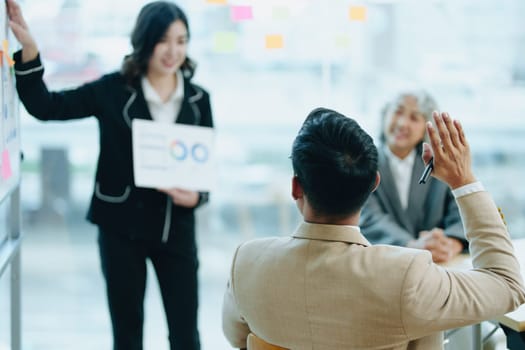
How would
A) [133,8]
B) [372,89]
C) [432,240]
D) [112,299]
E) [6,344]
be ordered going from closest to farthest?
[432,240]
[112,299]
[6,344]
[133,8]
[372,89]

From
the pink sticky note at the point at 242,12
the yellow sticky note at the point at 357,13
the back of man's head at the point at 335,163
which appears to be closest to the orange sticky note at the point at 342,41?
the yellow sticky note at the point at 357,13

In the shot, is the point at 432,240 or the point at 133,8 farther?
the point at 133,8

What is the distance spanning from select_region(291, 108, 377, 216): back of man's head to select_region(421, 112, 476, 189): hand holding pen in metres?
0.14

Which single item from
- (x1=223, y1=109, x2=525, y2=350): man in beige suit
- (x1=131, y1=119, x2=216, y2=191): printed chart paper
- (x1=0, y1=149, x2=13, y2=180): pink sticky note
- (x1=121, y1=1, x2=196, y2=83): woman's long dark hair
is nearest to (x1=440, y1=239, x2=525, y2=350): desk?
(x1=223, y1=109, x2=525, y2=350): man in beige suit

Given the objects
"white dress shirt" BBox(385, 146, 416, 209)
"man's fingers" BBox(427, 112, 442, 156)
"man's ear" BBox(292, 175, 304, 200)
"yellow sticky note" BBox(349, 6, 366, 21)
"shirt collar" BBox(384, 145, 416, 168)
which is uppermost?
"yellow sticky note" BBox(349, 6, 366, 21)

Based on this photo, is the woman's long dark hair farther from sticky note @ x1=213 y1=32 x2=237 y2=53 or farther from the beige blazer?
sticky note @ x1=213 y1=32 x2=237 y2=53

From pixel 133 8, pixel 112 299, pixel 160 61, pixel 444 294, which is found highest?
pixel 133 8

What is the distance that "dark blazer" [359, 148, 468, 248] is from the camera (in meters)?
2.58

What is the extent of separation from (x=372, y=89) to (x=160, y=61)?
190 cm

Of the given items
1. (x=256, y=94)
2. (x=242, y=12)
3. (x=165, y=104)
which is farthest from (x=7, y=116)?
(x=256, y=94)

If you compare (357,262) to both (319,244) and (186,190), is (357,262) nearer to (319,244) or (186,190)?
(319,244)

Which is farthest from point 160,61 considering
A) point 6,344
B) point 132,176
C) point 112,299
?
point 6,344

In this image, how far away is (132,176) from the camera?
247cm

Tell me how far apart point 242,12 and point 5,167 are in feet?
6.36
